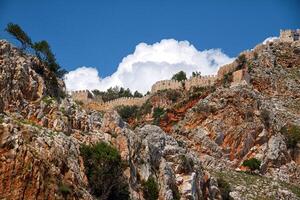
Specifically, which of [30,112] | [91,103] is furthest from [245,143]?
[30,112]

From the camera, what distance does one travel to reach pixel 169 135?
50.3m

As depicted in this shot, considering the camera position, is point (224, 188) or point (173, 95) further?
point (173, 95)

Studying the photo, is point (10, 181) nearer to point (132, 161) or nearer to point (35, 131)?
point (35, 131)

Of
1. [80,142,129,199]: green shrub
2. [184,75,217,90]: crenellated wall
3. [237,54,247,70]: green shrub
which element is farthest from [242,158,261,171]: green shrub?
[184,75,217,90]: crenellated wall

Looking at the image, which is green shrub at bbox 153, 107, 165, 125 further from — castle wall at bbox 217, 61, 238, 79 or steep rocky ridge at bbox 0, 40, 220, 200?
steep rocky ridge at bbox 0, 40, 220, 200

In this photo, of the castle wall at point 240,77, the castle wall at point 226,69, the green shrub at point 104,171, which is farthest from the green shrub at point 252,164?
the castle wall at point 226,69

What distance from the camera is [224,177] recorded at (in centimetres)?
4828

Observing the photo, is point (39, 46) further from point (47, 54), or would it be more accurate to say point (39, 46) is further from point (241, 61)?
point (241, 61)

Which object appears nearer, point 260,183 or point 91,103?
point 260,183

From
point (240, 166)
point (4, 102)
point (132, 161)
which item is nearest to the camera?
point (4, 102)

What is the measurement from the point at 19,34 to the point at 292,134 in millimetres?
31224

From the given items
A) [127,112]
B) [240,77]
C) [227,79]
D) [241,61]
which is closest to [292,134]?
[240,77]

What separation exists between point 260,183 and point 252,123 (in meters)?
10.4

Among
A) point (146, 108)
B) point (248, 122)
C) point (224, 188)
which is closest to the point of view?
point (224, 188)
